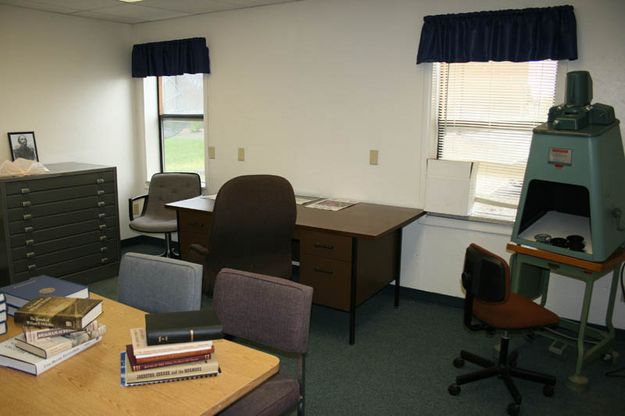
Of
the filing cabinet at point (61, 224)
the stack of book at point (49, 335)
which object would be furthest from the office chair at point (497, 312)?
the filing cabinet at point (61, 224)

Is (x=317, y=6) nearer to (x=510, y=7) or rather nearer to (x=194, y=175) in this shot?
(x=510, y=7)

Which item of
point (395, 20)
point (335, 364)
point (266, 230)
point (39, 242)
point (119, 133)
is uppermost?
point (395, 20)

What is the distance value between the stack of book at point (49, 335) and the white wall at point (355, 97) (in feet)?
8.98

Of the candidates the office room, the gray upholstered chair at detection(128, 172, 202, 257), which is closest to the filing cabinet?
the gray upholstered chair at detection(128, 172, 202, 257)

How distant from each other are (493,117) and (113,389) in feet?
10.1

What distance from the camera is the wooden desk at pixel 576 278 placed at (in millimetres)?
2693

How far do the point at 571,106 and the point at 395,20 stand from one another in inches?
61.9

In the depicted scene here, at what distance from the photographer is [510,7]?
3.34 metres

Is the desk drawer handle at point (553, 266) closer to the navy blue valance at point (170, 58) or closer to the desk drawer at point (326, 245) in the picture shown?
the desk drawer at point (326, 245)

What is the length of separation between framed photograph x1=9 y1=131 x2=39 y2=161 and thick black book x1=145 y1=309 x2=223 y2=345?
364cm

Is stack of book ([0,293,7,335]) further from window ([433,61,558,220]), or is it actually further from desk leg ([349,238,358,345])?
window ([433,61,558,220])

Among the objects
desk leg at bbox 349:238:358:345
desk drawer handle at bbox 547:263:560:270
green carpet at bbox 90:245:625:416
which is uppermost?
desk drawer handle at bbox 547:263:560:270

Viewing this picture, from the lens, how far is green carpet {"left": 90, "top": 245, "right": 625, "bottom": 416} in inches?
103

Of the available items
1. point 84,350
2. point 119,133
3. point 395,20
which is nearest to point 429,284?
point 395,20
